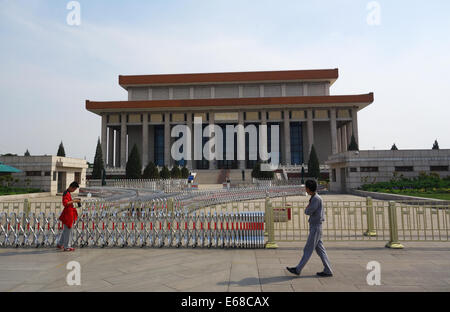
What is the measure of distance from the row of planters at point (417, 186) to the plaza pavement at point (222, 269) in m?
14.9

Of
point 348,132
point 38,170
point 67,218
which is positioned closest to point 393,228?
point 67,218

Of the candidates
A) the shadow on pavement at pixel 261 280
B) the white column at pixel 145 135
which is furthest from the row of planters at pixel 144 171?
the shadow on pavement at pixel 261 280

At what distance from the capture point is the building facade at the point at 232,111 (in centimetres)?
4597

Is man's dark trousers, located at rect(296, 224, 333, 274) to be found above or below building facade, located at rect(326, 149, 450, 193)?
below

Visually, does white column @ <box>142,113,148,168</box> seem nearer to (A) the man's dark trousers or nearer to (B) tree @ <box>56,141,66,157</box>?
(B) tree @ <box>56,141,66,157</box>

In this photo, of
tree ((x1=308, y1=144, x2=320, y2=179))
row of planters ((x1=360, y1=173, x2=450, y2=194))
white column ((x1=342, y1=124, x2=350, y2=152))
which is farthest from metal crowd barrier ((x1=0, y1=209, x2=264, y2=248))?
white column ((x1=342, y1=124, x2=350, y2=152))

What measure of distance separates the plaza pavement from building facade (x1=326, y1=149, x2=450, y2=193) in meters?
18.3

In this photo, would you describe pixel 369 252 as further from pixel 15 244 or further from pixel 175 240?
pixel 15 244

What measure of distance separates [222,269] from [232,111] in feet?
145

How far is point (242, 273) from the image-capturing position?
4801 mm

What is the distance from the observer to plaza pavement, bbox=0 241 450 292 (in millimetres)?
4191

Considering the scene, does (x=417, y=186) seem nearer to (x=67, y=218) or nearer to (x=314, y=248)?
(x=314, y=248)

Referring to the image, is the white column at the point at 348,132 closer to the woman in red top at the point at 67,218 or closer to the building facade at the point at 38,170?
the building facade at the point at 38,170

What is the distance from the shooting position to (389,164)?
2406 centimetres
